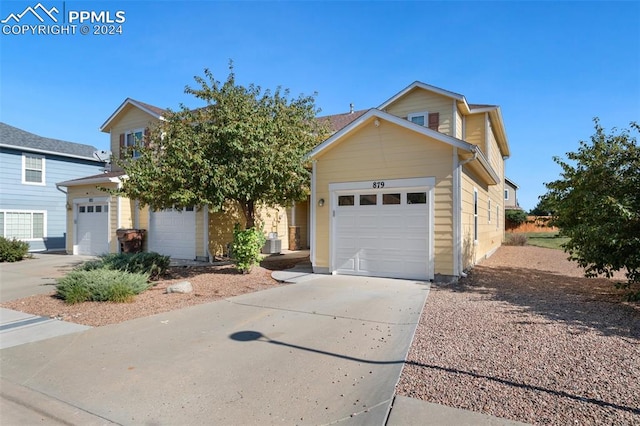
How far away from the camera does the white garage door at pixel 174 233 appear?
47.7 feet

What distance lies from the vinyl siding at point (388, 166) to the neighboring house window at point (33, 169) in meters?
17.1

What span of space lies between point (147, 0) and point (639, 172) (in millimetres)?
11063

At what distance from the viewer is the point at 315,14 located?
10.0m

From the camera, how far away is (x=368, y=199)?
10023 millimetres

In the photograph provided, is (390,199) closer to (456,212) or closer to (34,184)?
(456,212)

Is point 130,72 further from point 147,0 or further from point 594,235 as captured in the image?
point 594,235

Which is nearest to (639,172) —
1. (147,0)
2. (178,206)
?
(178,206)

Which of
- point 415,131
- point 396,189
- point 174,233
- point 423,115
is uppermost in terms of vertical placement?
point 423,115

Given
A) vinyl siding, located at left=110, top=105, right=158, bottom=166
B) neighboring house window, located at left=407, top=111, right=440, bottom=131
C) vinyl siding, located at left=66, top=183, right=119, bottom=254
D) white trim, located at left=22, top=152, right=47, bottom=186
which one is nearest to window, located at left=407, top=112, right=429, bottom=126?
neighboring house window, located at left=407, top=111, right=440, bottom=131

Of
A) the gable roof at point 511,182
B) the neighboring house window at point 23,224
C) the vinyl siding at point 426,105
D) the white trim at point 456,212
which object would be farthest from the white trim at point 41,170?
the gable roof at point 511,182

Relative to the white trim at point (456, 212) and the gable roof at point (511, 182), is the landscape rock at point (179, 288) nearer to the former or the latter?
the white trim at point (456, 212)

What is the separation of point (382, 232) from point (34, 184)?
1914 centimetres

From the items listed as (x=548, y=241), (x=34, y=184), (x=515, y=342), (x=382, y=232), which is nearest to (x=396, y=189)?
(x=382, y=232)

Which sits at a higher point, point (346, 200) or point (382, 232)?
point (346, 200)
